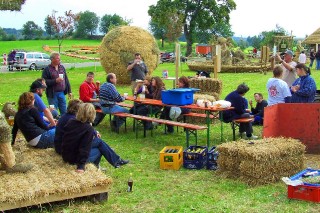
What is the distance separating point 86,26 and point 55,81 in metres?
85.5

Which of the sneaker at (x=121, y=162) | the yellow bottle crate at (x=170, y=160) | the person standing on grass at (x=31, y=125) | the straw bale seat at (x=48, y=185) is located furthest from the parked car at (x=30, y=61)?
the straw bale seat at (x=48, y=185)

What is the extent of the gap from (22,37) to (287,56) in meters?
82.2

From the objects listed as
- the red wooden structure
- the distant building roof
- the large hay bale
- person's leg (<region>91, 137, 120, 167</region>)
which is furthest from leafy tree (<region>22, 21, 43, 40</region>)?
person's leg (<region>91, 137, 120, 167</region>)

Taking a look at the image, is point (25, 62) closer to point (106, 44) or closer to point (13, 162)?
point (106, 44)

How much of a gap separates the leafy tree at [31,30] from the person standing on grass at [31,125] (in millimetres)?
85226

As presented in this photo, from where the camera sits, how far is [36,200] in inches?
235

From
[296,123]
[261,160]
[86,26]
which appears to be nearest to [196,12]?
[86,26]

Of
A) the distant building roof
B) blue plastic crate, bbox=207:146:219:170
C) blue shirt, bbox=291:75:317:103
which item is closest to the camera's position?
blue plastic crate, bbox=207:146:219:170

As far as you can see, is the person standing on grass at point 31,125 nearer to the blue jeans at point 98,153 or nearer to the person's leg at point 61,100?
the blue jeans at point 98,153

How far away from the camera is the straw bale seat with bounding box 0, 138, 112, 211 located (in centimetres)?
591

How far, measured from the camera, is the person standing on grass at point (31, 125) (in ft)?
25.9

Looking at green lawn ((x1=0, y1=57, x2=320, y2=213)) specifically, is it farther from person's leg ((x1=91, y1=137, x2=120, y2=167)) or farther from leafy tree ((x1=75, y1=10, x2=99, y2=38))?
leafy tree ((x1=75, y1=10, x2=99, y2=38))

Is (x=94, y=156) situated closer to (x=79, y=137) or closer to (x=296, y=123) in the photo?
(x=79, y=137)

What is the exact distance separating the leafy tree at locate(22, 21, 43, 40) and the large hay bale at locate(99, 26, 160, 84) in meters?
72.2
